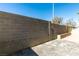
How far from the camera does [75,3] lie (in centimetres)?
305

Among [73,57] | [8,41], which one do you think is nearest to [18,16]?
[8,41]

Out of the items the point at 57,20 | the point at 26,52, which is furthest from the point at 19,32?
the point at 57,20

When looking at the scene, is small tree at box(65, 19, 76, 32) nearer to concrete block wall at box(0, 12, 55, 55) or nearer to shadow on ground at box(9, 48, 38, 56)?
concrete block wall at box(0, 12, 55, 55)

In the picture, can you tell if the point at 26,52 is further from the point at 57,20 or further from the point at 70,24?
the point at 70,24

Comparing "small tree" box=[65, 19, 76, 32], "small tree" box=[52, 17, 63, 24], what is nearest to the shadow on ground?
"small tree" box=[52, 17, 63, 24]

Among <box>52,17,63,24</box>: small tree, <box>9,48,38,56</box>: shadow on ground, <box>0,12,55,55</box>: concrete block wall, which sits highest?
<box>52,17,63,24</box>: small tree

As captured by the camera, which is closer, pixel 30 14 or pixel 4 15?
pixel 4 15

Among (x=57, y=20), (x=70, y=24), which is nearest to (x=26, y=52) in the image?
(x=57, y=20)

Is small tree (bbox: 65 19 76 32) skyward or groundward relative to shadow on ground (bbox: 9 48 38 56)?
skyward

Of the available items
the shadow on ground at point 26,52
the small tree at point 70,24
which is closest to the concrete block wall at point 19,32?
the shadow on ground at point 26,52

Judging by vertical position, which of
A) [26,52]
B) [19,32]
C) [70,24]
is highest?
[70,24]

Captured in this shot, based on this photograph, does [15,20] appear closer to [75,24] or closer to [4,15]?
[4,15]

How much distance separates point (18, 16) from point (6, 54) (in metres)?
0.73

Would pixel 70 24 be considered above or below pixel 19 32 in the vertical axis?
above
